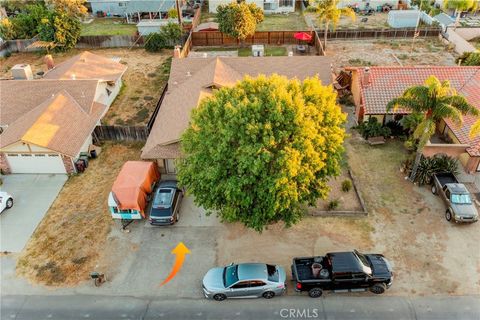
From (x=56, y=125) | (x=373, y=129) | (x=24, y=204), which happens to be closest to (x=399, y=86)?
(x=373, y=129)

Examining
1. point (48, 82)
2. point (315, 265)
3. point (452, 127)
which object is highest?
point (48, 82)

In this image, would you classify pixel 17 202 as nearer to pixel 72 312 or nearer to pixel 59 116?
pixel 59 116

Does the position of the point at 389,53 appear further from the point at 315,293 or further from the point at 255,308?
the point at 255,308

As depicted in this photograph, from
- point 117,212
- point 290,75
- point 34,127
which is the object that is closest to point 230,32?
point 290,75

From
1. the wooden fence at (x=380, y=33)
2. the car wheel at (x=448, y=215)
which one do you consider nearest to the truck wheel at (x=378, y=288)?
the car wheel at (x=448, y=215)

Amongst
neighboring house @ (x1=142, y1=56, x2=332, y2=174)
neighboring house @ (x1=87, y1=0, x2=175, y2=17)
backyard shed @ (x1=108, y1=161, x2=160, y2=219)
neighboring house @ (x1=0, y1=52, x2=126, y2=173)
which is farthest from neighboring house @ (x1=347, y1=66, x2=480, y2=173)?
neighboring house @ (x1=87, y1=0, x2=175, y2=17)
